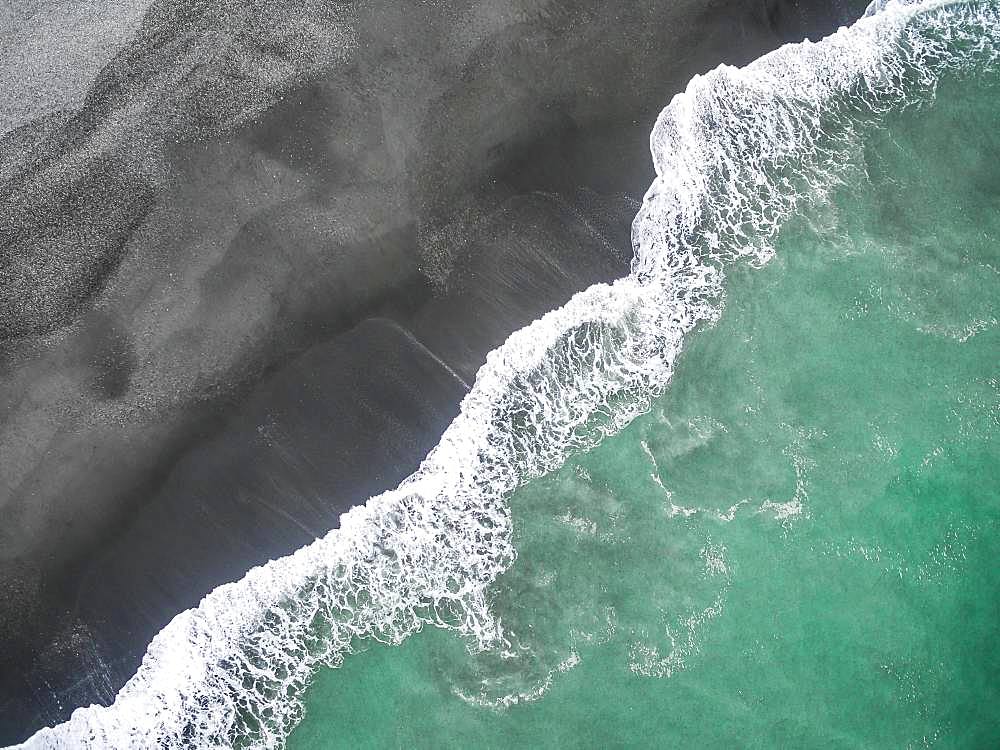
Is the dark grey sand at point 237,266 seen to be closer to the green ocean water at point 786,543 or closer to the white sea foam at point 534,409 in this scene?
the white sea foam at point 534,409

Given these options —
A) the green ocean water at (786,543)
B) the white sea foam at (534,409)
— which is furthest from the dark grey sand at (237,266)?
the green ocean water at (786,543)

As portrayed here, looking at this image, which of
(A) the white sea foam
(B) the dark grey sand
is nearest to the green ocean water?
(A) the white sea foam

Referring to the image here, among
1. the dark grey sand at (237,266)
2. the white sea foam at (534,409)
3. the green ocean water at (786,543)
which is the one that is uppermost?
the dark grey sand at (237,266)

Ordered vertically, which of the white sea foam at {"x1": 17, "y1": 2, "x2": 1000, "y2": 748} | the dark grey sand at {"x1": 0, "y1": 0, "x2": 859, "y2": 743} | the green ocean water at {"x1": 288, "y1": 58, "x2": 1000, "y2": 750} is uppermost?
the dark grey sand at {"x1": 0, "y1": 0, "x2": 859, "y2": 743}

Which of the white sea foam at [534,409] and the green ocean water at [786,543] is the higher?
the white sea foam at [534,409]

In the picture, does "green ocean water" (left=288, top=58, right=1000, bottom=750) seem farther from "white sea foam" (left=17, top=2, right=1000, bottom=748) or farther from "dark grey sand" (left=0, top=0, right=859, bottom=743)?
"dark grey sand" (left=0, top=0, right=859, bottom=743)

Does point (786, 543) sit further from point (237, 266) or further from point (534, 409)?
point (237, 266)
